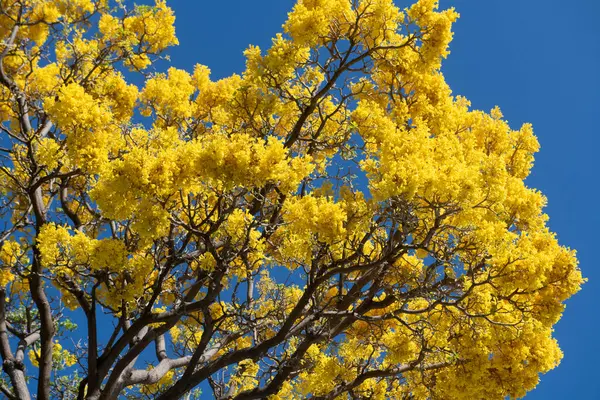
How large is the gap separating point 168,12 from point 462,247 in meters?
5.87

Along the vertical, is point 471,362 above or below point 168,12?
below

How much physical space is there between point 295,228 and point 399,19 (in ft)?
11.0

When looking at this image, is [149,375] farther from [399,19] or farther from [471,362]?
[399,19]

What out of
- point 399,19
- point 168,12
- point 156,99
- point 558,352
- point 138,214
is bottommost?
point 558,352

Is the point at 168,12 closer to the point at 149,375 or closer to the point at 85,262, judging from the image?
the point at 85,262

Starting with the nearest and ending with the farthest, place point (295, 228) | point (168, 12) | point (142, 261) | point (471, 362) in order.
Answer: point (295, 228) → point (142, 261) → point (471, 362) → point (168, 12)

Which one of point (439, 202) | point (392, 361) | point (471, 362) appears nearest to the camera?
point (439, 202)

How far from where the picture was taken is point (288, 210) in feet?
22.2

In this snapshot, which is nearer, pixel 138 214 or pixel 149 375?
pixel 138 214

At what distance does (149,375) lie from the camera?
8.54 metres

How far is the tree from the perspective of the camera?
629cm

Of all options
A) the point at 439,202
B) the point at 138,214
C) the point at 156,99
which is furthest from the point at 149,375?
the point at 439,202

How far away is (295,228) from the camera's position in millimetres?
6617

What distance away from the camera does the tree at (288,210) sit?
629cm
